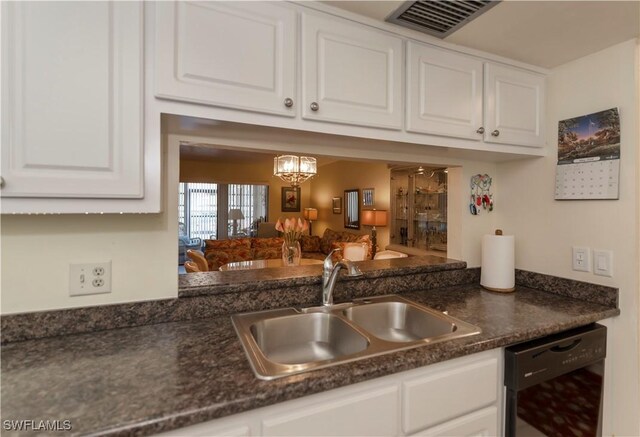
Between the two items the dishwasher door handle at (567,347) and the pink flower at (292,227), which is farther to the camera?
the pink flower at (292,227)

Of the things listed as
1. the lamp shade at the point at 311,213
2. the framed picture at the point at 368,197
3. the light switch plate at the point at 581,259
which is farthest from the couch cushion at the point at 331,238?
the light switch plate at the point at 581,259

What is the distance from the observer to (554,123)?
1.63 m

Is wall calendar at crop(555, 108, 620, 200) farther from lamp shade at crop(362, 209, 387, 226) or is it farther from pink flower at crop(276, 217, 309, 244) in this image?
lamp shade at crop(362, 209, 387, 226)

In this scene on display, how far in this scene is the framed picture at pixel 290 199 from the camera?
7496 mm

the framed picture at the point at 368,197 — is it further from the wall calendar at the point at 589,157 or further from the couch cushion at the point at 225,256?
the wall calendar at the point at 589,157

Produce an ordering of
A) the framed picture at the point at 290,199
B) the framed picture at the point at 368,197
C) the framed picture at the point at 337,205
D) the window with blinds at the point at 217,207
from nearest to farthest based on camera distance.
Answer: the framed picture at the point at 368,197 < the framed picture at the point at 337,205 < the window with blinds at the point at 217,207 < the framed picture at the point at 290,199

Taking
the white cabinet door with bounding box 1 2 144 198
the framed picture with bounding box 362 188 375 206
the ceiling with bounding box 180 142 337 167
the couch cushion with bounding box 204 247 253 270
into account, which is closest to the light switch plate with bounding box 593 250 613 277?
the white cabinet door with bounding box 1 2 144 198

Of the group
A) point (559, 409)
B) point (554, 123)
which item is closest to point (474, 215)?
point (554, 123)

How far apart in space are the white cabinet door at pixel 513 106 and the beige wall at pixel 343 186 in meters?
2.77

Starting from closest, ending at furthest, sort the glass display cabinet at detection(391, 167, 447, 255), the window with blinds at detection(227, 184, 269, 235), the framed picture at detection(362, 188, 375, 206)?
the glass display cabinet at detection(391, 167, 447, 255)
the framed picture at detection(362, 188, 375, 206)
the window with blinds at detection(227, 184, 269, 235)

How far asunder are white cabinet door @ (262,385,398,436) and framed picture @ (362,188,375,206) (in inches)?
186

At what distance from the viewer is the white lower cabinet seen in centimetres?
79

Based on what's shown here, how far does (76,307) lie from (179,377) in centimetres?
57

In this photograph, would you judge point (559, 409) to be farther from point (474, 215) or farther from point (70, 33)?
point (70, 33)
